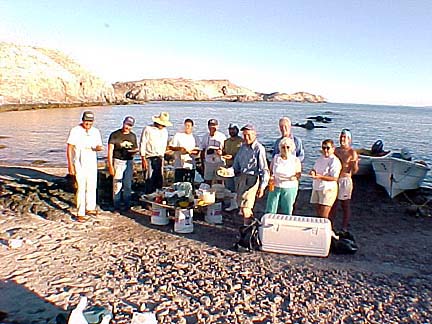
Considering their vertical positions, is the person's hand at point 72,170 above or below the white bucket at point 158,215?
above

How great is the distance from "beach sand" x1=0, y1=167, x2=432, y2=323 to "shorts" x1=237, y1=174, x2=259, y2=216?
0.66 m

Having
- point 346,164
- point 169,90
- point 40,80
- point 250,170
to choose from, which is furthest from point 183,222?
point 169,90

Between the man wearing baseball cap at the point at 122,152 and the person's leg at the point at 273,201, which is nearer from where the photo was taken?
the person's leg at the point at 273,201

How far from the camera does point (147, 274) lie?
17.6ft

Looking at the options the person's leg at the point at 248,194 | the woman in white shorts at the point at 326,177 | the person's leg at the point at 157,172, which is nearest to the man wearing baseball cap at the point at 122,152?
the person's leg at the point at 157,172

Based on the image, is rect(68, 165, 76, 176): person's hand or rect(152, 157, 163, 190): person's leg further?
rect(152, 157, 163, 190): person's leg

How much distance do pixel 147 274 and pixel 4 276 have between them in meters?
1.74

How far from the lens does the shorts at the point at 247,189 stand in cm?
686

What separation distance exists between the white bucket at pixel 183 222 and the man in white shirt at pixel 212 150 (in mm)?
1538

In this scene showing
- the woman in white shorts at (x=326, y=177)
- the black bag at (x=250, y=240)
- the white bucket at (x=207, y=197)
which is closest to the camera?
the black bag at (x=250, y=240)

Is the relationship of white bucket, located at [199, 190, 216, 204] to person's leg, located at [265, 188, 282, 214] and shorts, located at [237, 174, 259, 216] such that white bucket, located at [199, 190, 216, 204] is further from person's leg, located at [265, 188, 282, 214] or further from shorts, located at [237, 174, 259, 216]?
person's leg, located at [265, 188, 282, 214]

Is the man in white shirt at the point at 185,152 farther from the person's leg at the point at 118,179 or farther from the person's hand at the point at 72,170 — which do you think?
the person's hand at the point at 72,170

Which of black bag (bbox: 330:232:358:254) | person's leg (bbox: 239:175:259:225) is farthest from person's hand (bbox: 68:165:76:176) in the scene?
black bag (bbox: 330:232:358:254)

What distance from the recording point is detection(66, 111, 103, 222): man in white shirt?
7006mm
